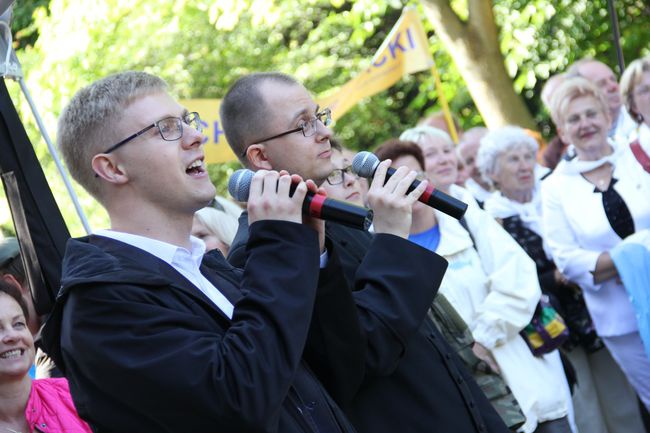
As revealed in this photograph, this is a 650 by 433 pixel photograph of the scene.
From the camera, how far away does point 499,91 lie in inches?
425

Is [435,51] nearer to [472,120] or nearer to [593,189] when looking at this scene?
[472,120]

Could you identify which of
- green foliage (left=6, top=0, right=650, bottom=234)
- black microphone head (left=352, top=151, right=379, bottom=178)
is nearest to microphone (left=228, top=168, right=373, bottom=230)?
black microphone head (left=352, top=151, right=379, bottom=178)

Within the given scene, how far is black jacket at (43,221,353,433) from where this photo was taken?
2.27 metres

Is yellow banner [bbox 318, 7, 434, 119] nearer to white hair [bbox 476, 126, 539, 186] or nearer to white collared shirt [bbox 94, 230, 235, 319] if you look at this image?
white hair [bbox 476, 126, 539, 186]

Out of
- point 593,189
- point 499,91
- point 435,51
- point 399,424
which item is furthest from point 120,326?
point 435,51

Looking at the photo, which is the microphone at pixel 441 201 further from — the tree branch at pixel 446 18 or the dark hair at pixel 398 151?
the tree branch at pixel 446 18

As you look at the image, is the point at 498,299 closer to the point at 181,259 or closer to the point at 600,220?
the point at 600,220

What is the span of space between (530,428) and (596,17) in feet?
30.6

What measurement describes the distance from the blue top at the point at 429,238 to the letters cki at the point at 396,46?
3.95 meters

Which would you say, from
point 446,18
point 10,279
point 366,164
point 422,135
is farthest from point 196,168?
point 446,18

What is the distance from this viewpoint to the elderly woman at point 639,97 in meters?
5.76

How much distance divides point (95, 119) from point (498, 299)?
2.54 m

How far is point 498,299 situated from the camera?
473cm

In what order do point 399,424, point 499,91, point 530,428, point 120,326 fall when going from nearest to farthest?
1. point 120,326
2. point 399,424
3. point 530,428
4. point 499,91
